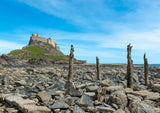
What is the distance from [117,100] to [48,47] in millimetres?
155854

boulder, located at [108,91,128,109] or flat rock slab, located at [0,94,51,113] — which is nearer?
flat rock slab, located at [0,94,51,113]

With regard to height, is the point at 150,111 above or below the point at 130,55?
below

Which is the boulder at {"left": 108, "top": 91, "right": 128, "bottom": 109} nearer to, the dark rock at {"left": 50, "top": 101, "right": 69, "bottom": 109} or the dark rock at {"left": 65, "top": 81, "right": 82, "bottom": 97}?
the dark rock at {"left": 65, "top": 81, "right": 82, "bottom": 97}


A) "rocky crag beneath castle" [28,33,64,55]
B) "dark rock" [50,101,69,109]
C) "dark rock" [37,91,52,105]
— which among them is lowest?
"dark rock" [50,101,69,109]

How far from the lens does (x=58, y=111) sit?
6.69m

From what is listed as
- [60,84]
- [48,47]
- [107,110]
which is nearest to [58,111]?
[107,110]

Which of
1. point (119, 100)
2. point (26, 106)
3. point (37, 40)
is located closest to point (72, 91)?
point (119, 100)

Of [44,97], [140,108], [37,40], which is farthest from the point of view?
[37,40]

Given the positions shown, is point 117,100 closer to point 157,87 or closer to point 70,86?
point 70,86

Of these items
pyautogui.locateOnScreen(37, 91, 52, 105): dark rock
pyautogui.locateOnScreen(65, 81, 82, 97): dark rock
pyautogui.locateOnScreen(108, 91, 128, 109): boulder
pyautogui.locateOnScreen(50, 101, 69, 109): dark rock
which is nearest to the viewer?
pyautogui.locateOnScreen(50, 101, 69, 109): dark rock

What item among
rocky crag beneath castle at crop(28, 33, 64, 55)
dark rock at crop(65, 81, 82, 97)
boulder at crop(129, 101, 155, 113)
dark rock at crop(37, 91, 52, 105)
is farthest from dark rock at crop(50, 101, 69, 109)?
rocky crag beneath castle at crop(28, 33, 64, 55)

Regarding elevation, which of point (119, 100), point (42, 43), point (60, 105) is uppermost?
point (42, 43)

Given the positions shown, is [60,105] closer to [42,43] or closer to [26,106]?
A: [26,106]

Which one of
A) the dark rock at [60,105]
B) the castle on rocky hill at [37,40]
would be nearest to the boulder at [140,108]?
the dark rock at [60,105]
